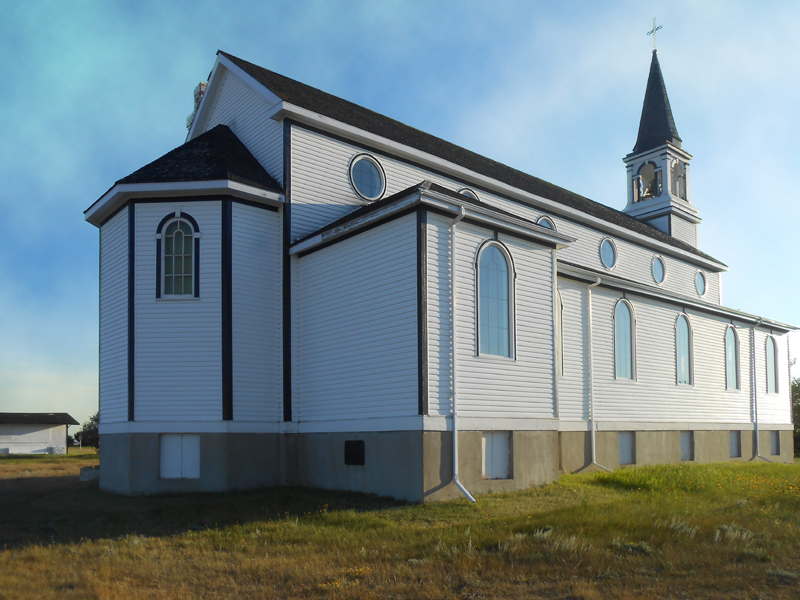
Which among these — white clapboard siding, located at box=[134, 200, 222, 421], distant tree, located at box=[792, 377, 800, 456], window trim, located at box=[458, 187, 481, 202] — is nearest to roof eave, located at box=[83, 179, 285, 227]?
white clapboard siding, located at box=[134, 200, 222, 421]

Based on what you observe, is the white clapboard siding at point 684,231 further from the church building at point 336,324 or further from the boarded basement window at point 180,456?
the boarded basement window at point 180,456

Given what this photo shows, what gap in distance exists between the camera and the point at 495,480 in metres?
15.6

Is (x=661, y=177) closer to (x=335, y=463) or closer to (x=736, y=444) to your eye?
(x=736, y=444)

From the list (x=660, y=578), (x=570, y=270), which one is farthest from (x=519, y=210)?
(x=660, y=578)

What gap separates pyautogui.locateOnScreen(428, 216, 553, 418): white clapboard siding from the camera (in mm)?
14812

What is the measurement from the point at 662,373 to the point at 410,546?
15.7 meters

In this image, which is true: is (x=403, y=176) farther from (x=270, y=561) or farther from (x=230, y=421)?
(x=270, y=561)

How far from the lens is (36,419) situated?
57.0 meters

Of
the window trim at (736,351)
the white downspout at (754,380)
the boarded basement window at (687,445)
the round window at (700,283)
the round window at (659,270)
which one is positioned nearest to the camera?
the boarded basement window at (687,445)

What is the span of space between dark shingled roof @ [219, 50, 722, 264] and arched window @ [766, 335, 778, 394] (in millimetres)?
6120

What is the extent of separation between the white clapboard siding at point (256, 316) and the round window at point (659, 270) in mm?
18981

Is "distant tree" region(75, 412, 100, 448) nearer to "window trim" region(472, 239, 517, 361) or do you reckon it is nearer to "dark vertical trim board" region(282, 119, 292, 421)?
"dark vertical trim board" region(282, 119, 292, 421)

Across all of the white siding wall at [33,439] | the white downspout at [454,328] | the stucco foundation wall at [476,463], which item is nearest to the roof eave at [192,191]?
the white downspout at [454,328]

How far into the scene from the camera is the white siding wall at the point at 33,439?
55875mm
